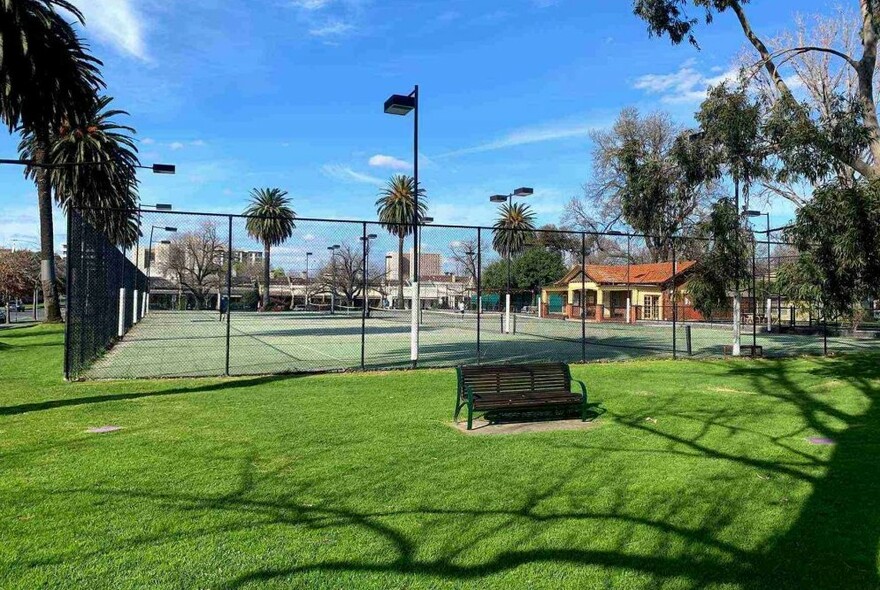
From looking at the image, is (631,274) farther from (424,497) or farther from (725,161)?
(424,497)

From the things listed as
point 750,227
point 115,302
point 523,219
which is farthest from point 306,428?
point 523,219

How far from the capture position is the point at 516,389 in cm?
858

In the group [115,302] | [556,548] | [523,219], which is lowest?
[556,548]

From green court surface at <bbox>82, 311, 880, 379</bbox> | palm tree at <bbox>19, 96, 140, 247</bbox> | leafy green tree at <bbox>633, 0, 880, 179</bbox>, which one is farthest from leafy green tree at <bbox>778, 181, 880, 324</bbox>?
palm tree at <bbox>19, 96, 140, 247</bbox>

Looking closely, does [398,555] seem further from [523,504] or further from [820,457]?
[820,457]

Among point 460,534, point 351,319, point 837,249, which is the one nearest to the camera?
point 460,534

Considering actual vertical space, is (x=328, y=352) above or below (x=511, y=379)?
below

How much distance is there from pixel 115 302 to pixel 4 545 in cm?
1977

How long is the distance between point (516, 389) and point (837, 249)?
18.6ft

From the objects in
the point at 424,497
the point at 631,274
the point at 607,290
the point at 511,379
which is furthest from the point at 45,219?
the point at 631,274

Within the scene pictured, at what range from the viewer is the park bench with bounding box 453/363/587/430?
794 cm

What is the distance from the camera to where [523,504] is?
4.91 meters

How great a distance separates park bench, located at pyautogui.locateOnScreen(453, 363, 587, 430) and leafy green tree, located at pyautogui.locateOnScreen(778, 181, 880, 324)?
4.87 meters

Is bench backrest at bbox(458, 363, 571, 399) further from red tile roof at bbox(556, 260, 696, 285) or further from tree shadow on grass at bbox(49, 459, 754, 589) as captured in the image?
red tile roof at bbox(556, 260, 696, 285)
